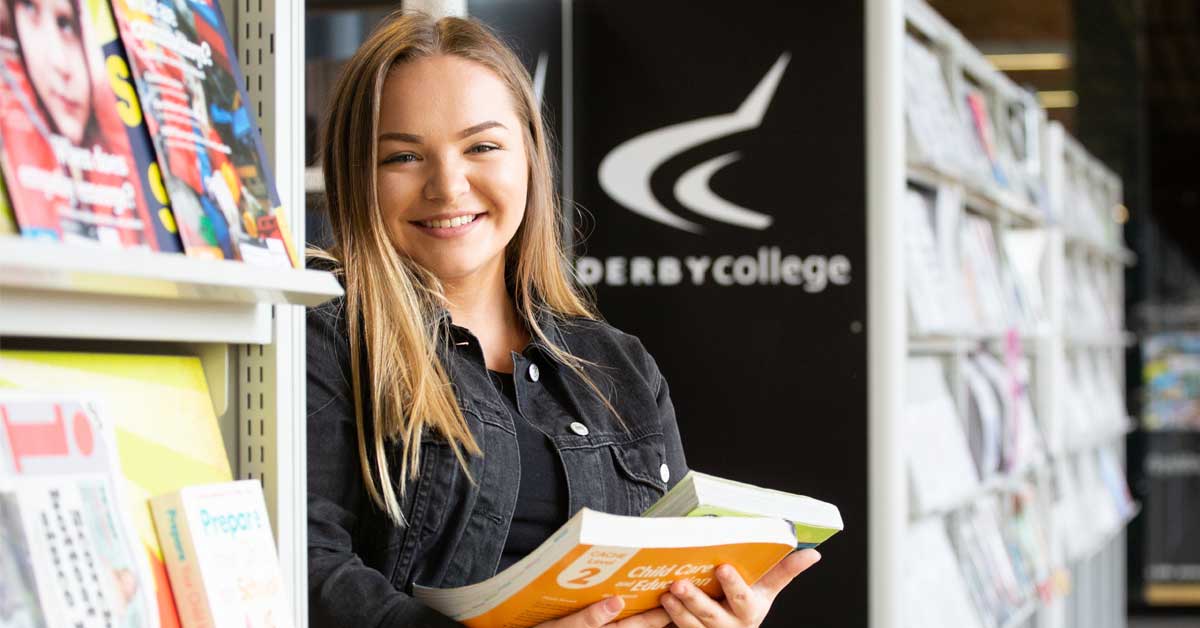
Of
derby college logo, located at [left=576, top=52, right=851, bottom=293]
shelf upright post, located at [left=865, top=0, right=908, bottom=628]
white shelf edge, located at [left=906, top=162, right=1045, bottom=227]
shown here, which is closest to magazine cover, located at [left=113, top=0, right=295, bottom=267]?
derby college logo, located at [left=576, top=52, right=851, bottom=293]

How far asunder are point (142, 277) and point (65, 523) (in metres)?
0.20

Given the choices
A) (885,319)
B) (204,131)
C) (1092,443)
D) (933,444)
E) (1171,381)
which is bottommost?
(1092,443)

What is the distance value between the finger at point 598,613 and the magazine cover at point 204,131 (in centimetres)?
46

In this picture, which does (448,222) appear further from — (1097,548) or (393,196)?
(1097,548)

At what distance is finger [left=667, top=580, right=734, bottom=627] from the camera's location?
1490mm

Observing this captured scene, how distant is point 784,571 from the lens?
5.21 ft

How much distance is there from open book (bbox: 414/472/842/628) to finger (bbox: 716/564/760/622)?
1 cm

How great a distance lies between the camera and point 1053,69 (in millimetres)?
9586

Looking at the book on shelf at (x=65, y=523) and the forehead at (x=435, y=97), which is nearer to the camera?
the book on shelf at (x=65, y=523)

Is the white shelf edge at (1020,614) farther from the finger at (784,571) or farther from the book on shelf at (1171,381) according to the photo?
the book on shelf at (1171,381)

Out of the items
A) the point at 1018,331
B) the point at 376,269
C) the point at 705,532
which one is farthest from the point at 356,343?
the point at 1018,331

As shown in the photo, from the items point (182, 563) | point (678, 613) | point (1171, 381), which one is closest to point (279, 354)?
point (182, 563)

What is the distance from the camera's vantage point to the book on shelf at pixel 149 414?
1183 mm

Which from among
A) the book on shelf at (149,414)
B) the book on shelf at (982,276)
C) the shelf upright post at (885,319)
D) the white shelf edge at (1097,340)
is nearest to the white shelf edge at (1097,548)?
the white shelf edge at (1097,340)
